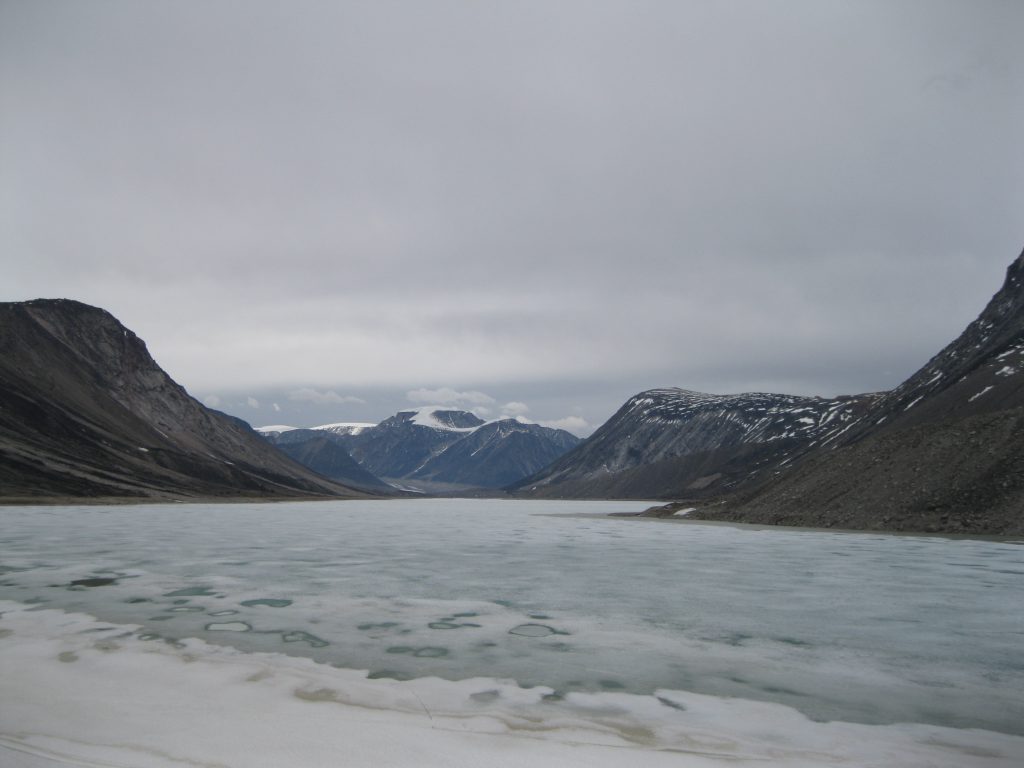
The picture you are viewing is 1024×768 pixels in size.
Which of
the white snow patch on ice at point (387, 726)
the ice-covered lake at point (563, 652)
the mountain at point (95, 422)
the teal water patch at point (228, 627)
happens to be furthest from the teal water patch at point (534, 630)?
the mountain at point (95, 422)

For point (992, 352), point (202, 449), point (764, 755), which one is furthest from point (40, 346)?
point (992, 352)

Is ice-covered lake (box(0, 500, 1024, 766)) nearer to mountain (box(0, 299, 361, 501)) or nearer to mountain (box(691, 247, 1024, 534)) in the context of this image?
mountain (box(691, 247, 1024, 534))

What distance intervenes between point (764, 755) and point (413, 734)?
411 cm

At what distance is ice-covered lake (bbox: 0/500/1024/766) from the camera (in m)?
8.23

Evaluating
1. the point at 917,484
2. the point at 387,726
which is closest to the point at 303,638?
the point at 387,726

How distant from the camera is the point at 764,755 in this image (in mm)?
7699

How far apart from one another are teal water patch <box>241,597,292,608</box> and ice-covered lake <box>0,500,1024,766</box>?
0.24 ft

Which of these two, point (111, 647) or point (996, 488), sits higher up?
point (996, 488)

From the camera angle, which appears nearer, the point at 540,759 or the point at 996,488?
the point at 540,759

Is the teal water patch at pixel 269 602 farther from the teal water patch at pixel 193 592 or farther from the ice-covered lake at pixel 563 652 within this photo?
the teal water patch at pixel 193 592

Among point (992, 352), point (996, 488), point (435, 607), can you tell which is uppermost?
point (992, 352)

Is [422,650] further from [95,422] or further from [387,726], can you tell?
[95,422]

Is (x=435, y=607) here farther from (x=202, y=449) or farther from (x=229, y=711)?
(x=202, y=449)

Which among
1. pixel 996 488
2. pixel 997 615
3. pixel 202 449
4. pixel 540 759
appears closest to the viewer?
pixel 540 759
